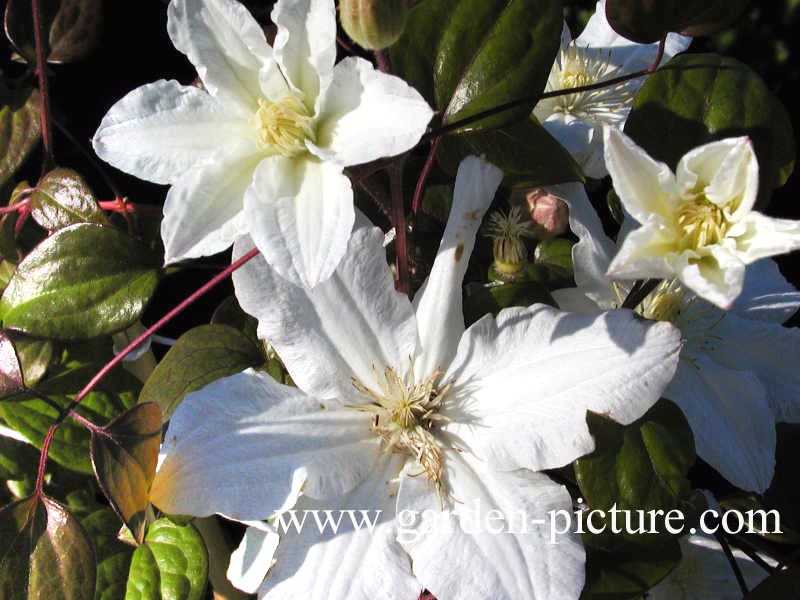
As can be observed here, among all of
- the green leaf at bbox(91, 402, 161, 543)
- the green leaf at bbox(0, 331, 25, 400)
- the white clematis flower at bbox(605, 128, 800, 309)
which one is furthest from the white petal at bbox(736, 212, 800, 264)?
the green leaf at bbox(0, 331, 25, 400)

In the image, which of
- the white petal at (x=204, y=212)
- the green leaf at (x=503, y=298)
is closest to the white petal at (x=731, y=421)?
the green leaf at (x=503, y=298)

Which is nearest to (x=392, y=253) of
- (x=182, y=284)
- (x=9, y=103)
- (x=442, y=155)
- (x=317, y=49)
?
(x=442, y=155)

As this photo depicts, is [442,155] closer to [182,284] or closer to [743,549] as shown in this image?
[743,549]

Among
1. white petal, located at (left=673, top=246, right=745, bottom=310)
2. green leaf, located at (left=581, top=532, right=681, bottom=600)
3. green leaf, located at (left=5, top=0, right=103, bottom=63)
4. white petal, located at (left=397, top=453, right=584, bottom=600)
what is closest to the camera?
white petal, located at (left=673, top=246, right=745, bottom=310)

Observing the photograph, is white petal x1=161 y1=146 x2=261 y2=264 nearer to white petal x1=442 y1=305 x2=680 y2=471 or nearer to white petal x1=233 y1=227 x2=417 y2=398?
white petal x1=233 y1=227 x2=417 y2=398

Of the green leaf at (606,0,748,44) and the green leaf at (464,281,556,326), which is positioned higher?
the green leaf at (606,0,748,44)

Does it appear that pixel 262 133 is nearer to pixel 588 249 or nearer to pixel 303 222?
pixel 303 222

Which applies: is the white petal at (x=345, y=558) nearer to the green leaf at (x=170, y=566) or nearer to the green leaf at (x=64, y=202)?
the green leaf at (x=170, y=566)
